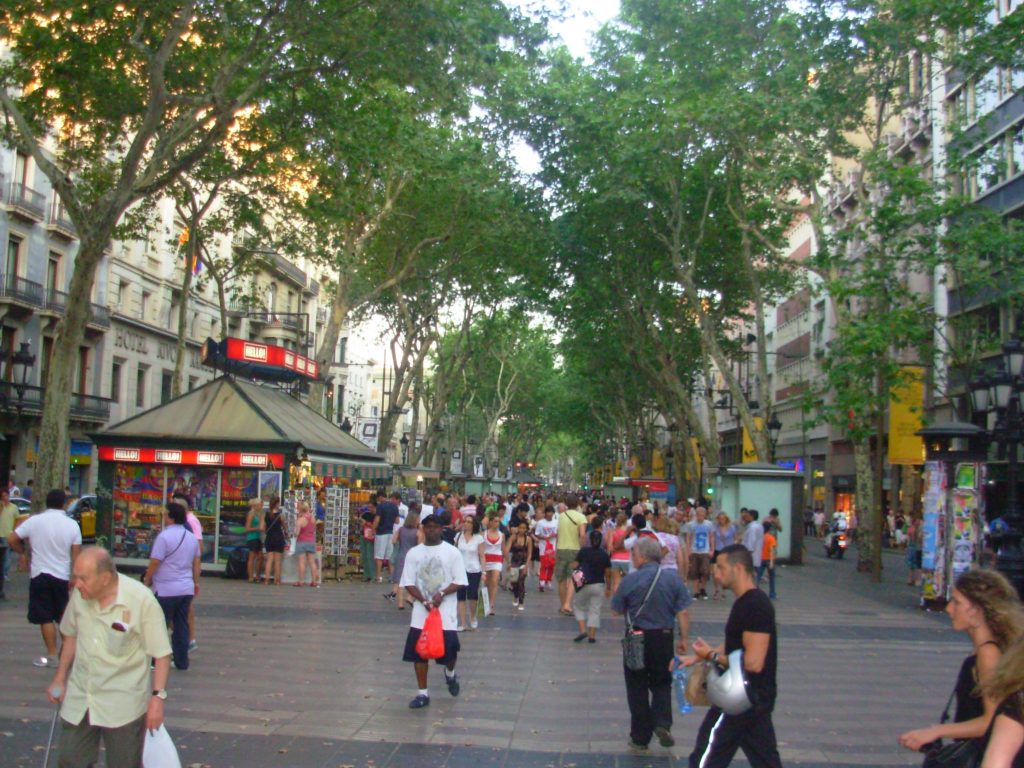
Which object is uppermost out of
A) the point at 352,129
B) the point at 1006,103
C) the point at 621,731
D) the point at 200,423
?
the point at 1006,103

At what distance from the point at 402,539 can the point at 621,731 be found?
9817mm

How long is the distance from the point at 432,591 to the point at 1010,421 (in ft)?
32.4

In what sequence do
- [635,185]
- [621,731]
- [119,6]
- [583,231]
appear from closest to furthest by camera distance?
1. [621,731]
2. [119,6]
3. [635,185]
4. [583,231]

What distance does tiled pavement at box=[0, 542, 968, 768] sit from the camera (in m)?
8.46

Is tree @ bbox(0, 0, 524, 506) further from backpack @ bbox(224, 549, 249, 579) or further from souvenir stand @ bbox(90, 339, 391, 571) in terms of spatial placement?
backpack @ bbox(224, 549, 249, 579)

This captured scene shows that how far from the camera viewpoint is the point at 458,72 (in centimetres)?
1828

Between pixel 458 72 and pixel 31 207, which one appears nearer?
pixel 458 72

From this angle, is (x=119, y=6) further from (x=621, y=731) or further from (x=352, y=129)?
(x=621, y=731)

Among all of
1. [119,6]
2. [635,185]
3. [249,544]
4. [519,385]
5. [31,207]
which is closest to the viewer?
[119,6]

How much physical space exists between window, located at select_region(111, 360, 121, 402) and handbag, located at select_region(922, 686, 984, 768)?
4472 cm

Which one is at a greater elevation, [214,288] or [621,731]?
[214,288]

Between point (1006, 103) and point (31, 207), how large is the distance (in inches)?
1187

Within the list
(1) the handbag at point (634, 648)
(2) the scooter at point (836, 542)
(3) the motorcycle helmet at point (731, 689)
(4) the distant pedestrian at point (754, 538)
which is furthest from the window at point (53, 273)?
(3) the motorcycle helmet at point (731, 689)

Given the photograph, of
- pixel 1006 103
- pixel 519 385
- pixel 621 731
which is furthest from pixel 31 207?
pixel 519 385
